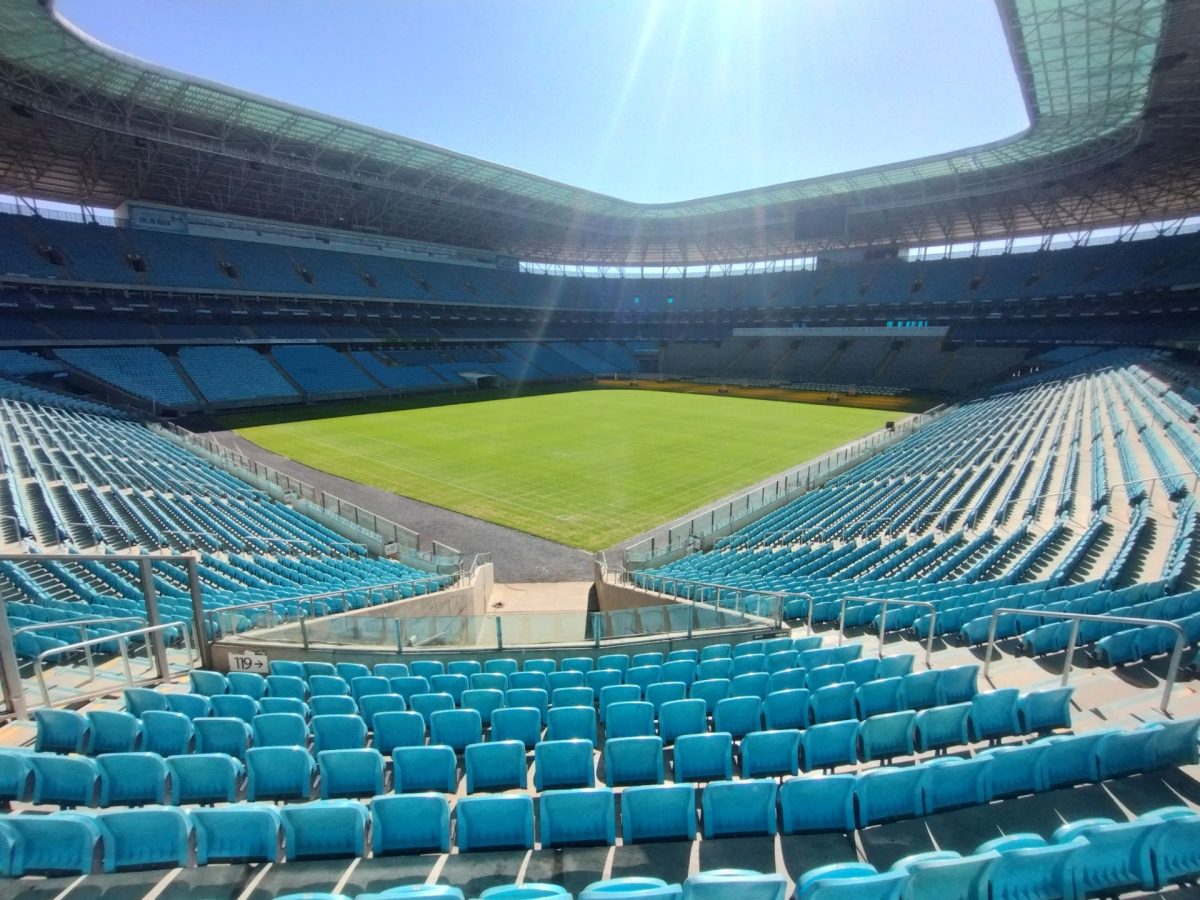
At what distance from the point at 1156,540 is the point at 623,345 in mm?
63677

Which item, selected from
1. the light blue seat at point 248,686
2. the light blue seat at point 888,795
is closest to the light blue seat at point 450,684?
the light blue seat at point 248,686

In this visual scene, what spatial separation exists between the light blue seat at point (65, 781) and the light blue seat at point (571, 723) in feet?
11.6

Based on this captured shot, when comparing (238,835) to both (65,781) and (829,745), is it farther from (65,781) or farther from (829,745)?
(829,745)

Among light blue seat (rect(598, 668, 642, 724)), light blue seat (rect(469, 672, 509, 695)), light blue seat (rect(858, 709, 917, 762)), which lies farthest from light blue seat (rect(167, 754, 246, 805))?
light blue seat (rect(858, 709, 917, 762))

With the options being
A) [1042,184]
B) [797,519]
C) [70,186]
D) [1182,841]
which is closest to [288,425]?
[70,186]

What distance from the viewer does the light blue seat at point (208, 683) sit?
268 inches

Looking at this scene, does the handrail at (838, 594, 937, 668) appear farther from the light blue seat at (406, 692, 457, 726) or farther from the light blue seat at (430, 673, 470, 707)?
the light blue seat at (406, 692, 457, 726)

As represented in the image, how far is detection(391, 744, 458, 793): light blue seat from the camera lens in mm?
4844

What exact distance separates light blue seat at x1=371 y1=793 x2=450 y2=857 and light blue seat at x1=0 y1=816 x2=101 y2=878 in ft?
5.61

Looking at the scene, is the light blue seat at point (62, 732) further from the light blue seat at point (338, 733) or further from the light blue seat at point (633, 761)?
the light blue seat at point (633, 761)

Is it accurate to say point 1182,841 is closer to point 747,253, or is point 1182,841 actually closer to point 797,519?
point 797,519

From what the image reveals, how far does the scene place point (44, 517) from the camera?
1484 centimetres

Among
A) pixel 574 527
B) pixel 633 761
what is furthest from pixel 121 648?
pixel 574 527

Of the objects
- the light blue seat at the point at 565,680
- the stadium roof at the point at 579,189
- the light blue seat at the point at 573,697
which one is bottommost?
the light blue seat at the point at 565,680
